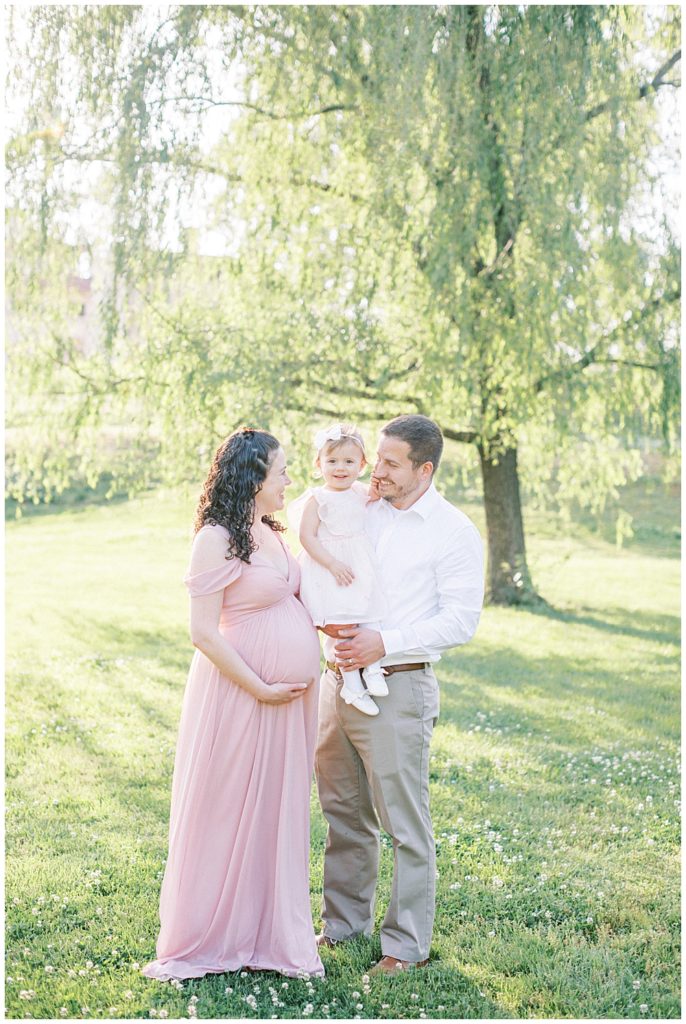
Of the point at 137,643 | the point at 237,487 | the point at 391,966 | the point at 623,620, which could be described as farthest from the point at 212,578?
the point at 623,620

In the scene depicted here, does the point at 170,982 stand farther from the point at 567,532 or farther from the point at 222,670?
the point at 567,532

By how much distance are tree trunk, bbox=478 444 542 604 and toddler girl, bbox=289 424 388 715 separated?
8.91 metres

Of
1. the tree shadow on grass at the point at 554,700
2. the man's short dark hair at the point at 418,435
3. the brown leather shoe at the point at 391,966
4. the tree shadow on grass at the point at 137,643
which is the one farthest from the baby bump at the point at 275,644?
the tree shadow on grass at the point at 137,643

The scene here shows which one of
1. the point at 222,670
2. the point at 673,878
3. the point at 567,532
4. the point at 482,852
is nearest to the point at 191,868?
the point at 222,670

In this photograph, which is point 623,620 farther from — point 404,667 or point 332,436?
point 332,436

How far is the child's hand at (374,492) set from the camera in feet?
13.3

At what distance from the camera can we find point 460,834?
5.49 meters

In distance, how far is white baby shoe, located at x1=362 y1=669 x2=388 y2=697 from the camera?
3871mm

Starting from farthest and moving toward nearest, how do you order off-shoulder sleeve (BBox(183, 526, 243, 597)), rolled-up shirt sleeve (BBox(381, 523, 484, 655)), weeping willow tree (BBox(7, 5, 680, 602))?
weeping willow tree (BBox(7, 5, 680, 602)) → rolled-up shirt sleeve (BBox(381, 523, 484, 655)) → off-shoulder sleeve (BBox(183, 526, 243, 597))

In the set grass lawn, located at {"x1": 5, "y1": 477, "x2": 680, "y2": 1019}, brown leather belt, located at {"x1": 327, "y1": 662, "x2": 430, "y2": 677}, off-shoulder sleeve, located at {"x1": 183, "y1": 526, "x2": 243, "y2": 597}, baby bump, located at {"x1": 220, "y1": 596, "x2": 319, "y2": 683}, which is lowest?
grass lawn, located at {"x1": 5, "y1": 477, "x2": 680, "y2": 1019}

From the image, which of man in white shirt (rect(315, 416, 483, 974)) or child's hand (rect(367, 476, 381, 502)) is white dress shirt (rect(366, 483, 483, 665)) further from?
child's hand (rect(367, 476, 381, 502))

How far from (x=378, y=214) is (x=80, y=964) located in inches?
289

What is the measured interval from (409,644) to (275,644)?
524mm

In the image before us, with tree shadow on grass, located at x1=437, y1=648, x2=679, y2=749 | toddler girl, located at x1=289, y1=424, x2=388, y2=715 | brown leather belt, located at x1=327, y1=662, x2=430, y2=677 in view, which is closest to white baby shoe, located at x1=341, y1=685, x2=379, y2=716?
toddler girl, located at x1=289, y1=424, x2=388, y2=715
